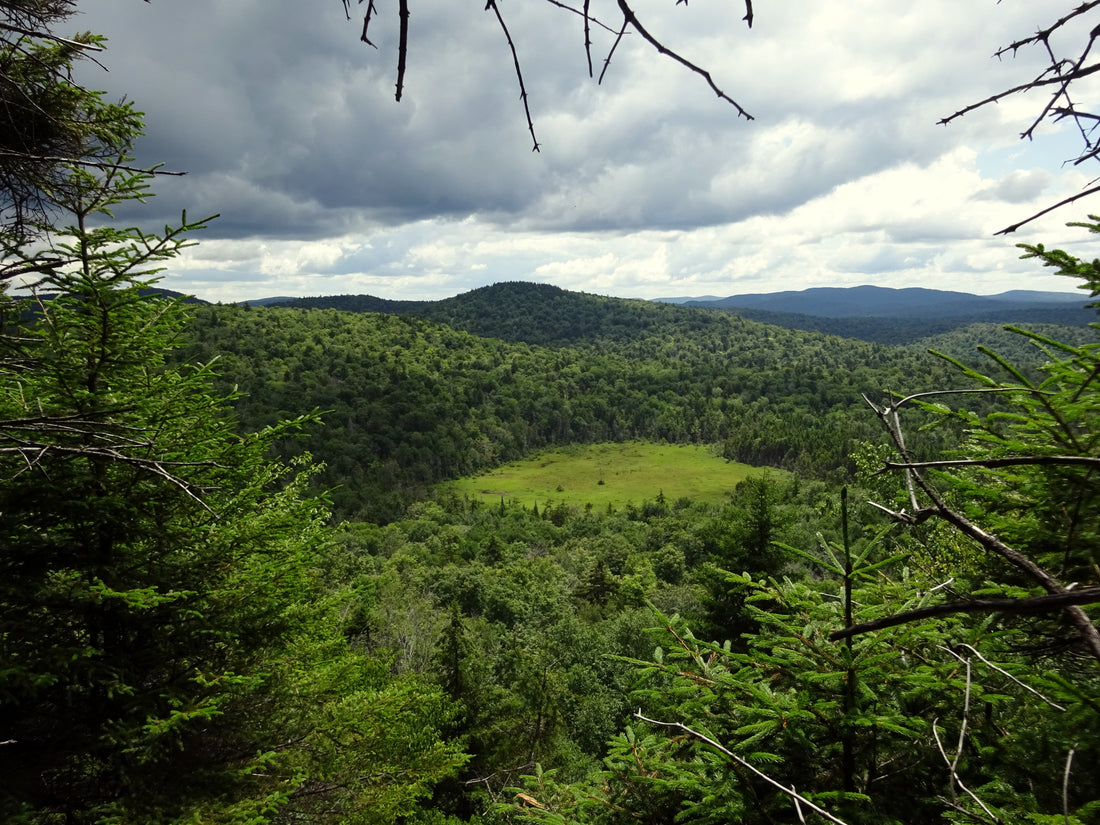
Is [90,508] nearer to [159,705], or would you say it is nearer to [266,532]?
[266,532]

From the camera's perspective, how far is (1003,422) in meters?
3.75

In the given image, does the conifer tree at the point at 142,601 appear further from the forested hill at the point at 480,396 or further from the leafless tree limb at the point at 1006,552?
the forested hill at the point at 480,396

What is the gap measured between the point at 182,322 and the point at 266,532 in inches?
95.1

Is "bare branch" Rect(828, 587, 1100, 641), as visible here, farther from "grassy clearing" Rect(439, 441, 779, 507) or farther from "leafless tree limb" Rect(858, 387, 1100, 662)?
"grassy clearing" Rect(439, 441, 779, 507)

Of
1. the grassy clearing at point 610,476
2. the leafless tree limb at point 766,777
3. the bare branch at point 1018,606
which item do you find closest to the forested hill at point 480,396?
the grassy clearing at point 610,476

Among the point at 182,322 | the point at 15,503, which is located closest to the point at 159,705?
the point at 15,503

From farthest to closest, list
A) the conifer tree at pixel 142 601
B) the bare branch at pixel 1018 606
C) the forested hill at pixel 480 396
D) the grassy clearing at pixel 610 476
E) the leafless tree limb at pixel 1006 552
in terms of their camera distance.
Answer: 1. the forested hill at pixel 480 396
2. the grassy clearing at pixel 610 476
3. the conifer tree at pixel 142 601
4. the leafless tree limb at pixel 1006 552
5. the bare branch at pixel 1018 606

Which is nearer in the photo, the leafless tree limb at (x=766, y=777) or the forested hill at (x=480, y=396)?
the leafless tree limb at (x=766, y=777)

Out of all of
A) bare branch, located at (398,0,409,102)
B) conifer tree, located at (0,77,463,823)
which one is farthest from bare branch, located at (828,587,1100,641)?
conifer tree, located at (0,77,463,823)

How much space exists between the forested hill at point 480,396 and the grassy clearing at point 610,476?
21.0 ft

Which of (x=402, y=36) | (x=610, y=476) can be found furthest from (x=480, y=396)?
(x=402, y=36)

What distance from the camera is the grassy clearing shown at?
99.6 metres

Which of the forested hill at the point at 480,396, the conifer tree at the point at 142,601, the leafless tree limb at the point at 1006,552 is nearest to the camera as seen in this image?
the leafless tree limb at the point at 1006,552

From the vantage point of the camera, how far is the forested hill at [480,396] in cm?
10888
